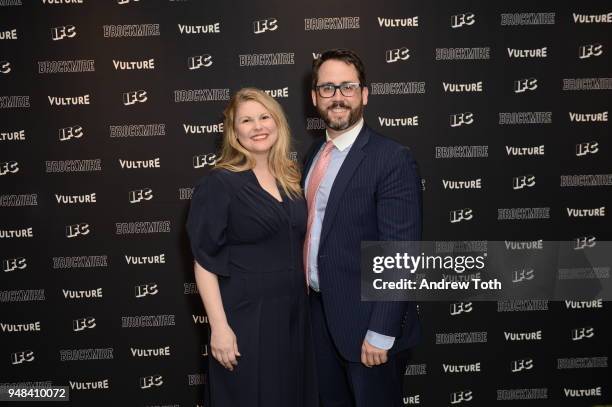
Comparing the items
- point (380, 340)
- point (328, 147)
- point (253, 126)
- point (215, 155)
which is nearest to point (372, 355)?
point (380, 340)

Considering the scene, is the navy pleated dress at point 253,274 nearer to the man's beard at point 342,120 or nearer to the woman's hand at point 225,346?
the woman's hand at point 225,346

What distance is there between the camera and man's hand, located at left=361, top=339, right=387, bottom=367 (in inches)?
77.4

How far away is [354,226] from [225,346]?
0.67 metres

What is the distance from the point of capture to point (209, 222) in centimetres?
192

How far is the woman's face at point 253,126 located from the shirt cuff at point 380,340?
83 centimetres

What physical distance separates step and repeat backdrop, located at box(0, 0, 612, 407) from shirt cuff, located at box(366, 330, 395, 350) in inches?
49.6

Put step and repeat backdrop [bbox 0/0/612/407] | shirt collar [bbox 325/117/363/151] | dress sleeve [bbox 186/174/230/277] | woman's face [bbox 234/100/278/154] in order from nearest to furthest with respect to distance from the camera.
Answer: dress sleeve [bbox 186/174/230/277]
woman's face [bbox 234/100/278/154]
shirt collar [bbox 325/117/363/151]
step and repeat backdrop [bbox 0/0/612/407]

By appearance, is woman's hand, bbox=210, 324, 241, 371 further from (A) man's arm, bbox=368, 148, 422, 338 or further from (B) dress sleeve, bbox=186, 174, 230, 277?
(A) man's arm, bbox=368, 148, 422, 338

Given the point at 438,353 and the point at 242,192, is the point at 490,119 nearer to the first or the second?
the point at 438,353

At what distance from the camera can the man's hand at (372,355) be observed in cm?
197

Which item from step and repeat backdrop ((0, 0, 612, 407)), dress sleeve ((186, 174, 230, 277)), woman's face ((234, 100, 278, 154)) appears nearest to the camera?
dress sleeve ((186, 174, 230, 277))

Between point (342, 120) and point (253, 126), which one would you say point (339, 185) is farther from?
point (253, 126)

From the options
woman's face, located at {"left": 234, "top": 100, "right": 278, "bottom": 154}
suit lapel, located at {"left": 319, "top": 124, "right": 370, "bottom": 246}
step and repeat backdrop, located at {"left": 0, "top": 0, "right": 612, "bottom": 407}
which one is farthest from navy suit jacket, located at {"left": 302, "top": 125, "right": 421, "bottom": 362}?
step and repeat backdrop, located at {"left": 0, "top": 0, "right": 612, "bottom": 407}

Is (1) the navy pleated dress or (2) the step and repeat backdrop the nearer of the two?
(1) the navy pleated dress
